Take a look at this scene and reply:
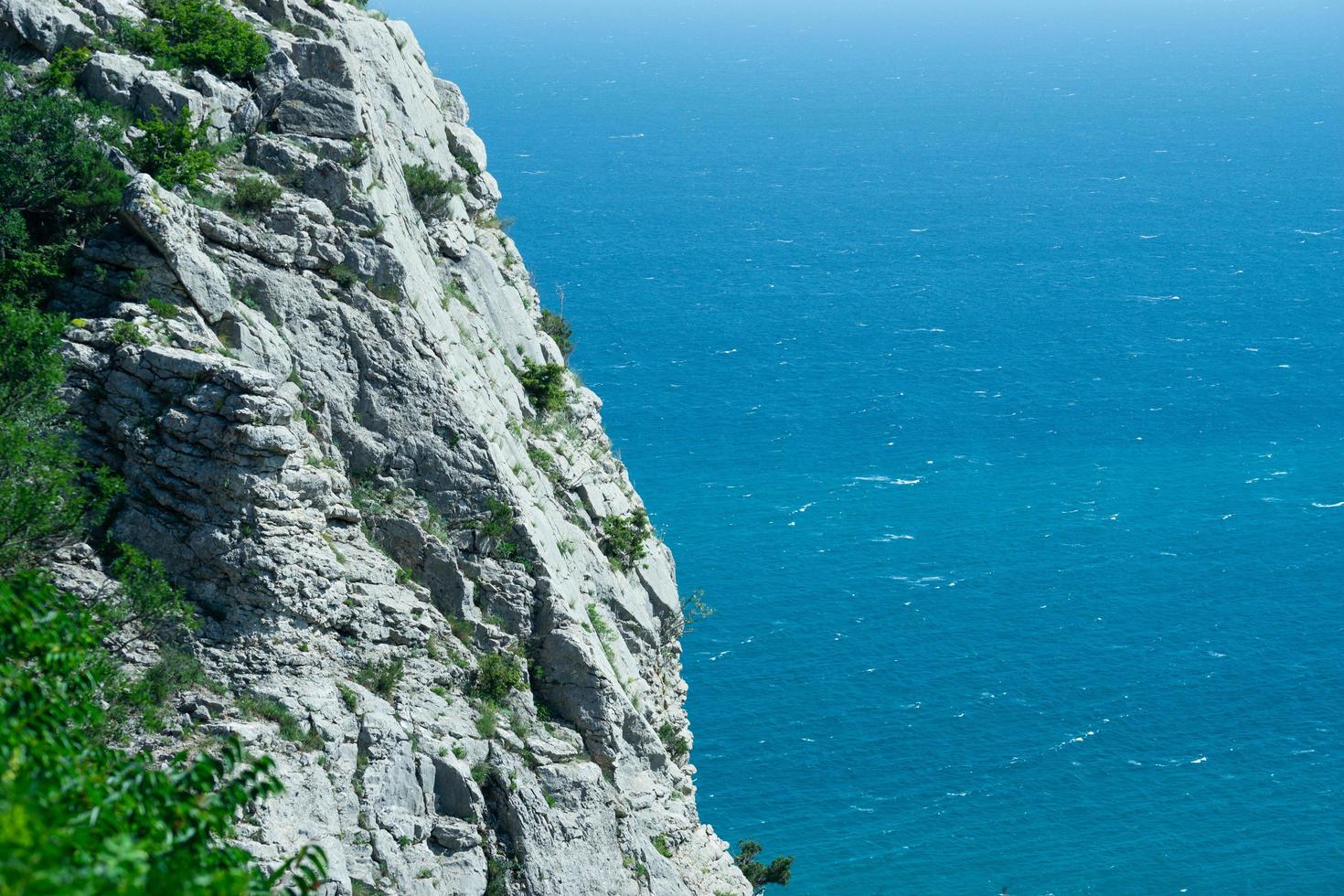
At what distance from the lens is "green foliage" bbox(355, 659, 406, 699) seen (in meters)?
31.5

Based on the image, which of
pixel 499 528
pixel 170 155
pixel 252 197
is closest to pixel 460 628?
pixel 499 528

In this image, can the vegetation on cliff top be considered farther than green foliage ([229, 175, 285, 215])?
No

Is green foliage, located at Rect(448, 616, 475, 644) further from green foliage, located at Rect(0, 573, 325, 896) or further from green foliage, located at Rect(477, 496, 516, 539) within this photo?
green foliage, located at Rect(0, 573, 325, 896)

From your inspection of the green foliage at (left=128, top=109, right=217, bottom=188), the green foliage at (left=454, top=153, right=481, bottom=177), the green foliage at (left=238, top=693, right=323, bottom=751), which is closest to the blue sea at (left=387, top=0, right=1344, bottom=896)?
the green foliage at (left=454, top=153, right=481, bottom=177)

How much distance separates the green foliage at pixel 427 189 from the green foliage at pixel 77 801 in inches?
870

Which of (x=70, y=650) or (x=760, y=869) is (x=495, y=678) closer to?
(x=70, y=650)

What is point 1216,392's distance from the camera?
144m

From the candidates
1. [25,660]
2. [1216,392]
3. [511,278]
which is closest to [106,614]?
[25,660]

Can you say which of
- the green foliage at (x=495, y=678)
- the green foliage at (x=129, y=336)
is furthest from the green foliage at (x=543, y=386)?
the green foliage at (x=129, y=336)

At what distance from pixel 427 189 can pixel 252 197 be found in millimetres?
8663

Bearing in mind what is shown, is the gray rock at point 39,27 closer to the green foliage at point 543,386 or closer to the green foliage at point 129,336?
the green foliage at point 129,336

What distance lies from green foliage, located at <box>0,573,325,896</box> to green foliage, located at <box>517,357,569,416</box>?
22.2m

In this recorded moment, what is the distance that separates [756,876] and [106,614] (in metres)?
35.3

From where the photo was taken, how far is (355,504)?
33.3m
